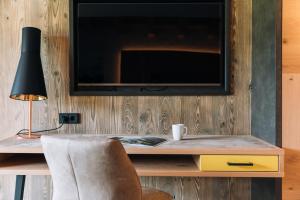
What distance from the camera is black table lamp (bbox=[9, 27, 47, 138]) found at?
5.95 feet

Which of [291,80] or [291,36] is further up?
[291,36]

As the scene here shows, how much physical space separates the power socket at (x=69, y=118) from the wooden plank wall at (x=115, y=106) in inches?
1.4

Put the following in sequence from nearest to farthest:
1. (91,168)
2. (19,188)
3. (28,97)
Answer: (91,168) → (19,188) → (28,97)

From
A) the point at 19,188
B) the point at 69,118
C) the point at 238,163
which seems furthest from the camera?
the point at 69,118

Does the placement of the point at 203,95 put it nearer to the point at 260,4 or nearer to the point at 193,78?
the point at 193,78

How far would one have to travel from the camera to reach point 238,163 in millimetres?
1517

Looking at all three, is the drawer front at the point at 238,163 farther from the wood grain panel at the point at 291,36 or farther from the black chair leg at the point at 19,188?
the black chair leg at the point at 19,188

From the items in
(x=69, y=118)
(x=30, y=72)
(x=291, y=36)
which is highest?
(x=291, y=36)

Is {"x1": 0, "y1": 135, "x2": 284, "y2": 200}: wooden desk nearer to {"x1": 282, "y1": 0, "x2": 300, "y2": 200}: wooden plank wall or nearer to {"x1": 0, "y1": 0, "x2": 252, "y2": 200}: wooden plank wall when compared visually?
{"x1": 282, "y1": 0, "x2": 300, "y2": 200}: wooden plank wall

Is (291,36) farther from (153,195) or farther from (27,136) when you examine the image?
(27,136)

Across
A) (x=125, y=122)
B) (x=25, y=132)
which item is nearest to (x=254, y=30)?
(x=125, y=122)

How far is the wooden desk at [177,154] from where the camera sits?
1.51 metres

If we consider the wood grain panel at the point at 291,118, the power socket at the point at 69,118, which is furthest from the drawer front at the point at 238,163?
the power socket at the point at 69,118

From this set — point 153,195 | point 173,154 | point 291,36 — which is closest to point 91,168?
point 153,195
